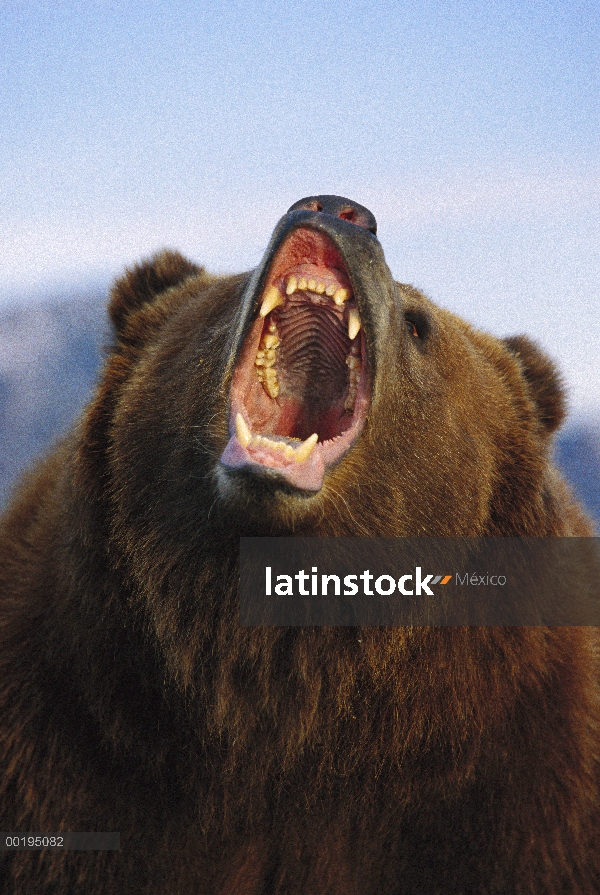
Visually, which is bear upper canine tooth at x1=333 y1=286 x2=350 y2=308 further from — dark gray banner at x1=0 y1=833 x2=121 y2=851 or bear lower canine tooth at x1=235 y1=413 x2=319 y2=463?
dark gray banner at x1=0 y1=833 x2=121 y2=851

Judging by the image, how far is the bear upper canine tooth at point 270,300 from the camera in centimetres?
325

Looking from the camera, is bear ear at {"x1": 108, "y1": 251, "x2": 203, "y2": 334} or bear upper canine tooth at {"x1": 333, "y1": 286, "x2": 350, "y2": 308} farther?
bear ear at {"x1": 108, "y1": 251, "x2": 203, "y2": 334}

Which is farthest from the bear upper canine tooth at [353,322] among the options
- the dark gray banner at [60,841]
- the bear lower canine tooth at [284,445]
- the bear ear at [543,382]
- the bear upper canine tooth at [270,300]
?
the dark gray banner at [60,841]

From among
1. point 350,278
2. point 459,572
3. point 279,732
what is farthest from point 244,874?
point 350,278

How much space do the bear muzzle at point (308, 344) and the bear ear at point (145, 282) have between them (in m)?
1.07

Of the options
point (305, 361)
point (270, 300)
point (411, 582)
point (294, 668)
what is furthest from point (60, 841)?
point (270, 300)

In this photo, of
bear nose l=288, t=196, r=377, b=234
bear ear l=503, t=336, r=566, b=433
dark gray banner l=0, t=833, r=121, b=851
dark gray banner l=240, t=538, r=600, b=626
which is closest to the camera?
bear nose l=288, t=196, r=377, b=234

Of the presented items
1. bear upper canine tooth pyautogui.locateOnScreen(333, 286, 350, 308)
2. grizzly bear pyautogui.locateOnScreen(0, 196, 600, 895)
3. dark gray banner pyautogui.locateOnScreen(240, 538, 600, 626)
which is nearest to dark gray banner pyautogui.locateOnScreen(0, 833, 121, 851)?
grizzly bear pyautogui.locateOnScreen(0, 196, 600, 895)

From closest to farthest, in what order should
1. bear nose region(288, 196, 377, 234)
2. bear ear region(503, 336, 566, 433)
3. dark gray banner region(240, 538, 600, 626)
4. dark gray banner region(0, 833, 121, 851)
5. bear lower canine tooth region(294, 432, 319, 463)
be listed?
bear lower canine tooth region(294, 432, 319, 463) → bear nose region(288, 196, 377, 234) → dark gray banner region(240, 538, 600, 626) → dark gray banner region(0, 833, 121, 851) → bear ear region(503, 336, 566, 433)

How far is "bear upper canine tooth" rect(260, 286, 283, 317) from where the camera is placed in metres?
3.25

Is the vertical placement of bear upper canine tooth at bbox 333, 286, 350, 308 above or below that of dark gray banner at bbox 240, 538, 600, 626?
above

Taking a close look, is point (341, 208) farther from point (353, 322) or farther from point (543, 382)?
point (543, 382)

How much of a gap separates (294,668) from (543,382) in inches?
67.8

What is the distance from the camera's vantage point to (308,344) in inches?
139
